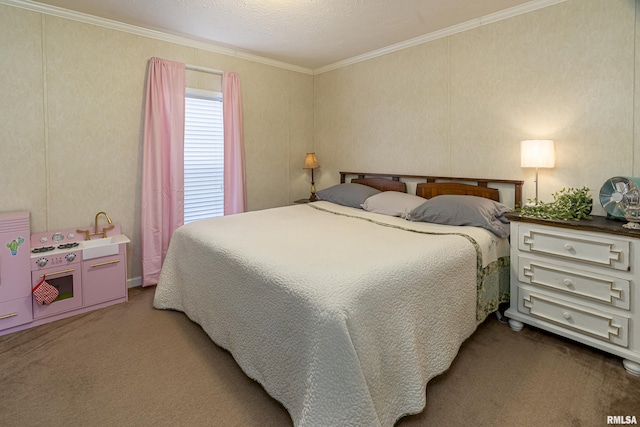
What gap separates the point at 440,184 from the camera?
337cm

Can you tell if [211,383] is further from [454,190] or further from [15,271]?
[454,190]

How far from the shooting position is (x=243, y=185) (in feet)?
13.0

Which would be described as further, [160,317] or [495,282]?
[160,317]

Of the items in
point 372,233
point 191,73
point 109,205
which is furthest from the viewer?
point 191,73

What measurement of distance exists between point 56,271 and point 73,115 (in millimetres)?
1341

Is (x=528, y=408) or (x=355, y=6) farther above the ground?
(x=355, y=6)

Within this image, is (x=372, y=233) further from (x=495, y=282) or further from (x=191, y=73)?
(x=191, y=73)

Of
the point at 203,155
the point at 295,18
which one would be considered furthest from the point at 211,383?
the point at 295,18

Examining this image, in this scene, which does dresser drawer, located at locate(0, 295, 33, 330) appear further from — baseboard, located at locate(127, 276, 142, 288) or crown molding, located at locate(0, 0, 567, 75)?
crown molding, located at locate(0, 0, 567, 75)

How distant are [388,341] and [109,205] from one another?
2.91 m

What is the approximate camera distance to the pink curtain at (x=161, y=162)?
10.7ft

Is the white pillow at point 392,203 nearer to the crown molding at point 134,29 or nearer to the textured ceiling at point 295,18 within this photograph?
the textured ceiling at point 295,18

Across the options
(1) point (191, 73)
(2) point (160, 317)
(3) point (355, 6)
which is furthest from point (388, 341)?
(1) point (191, 73)

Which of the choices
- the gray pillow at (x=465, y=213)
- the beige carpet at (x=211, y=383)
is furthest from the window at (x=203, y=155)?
the gray pillow at (x=465, y=213)
